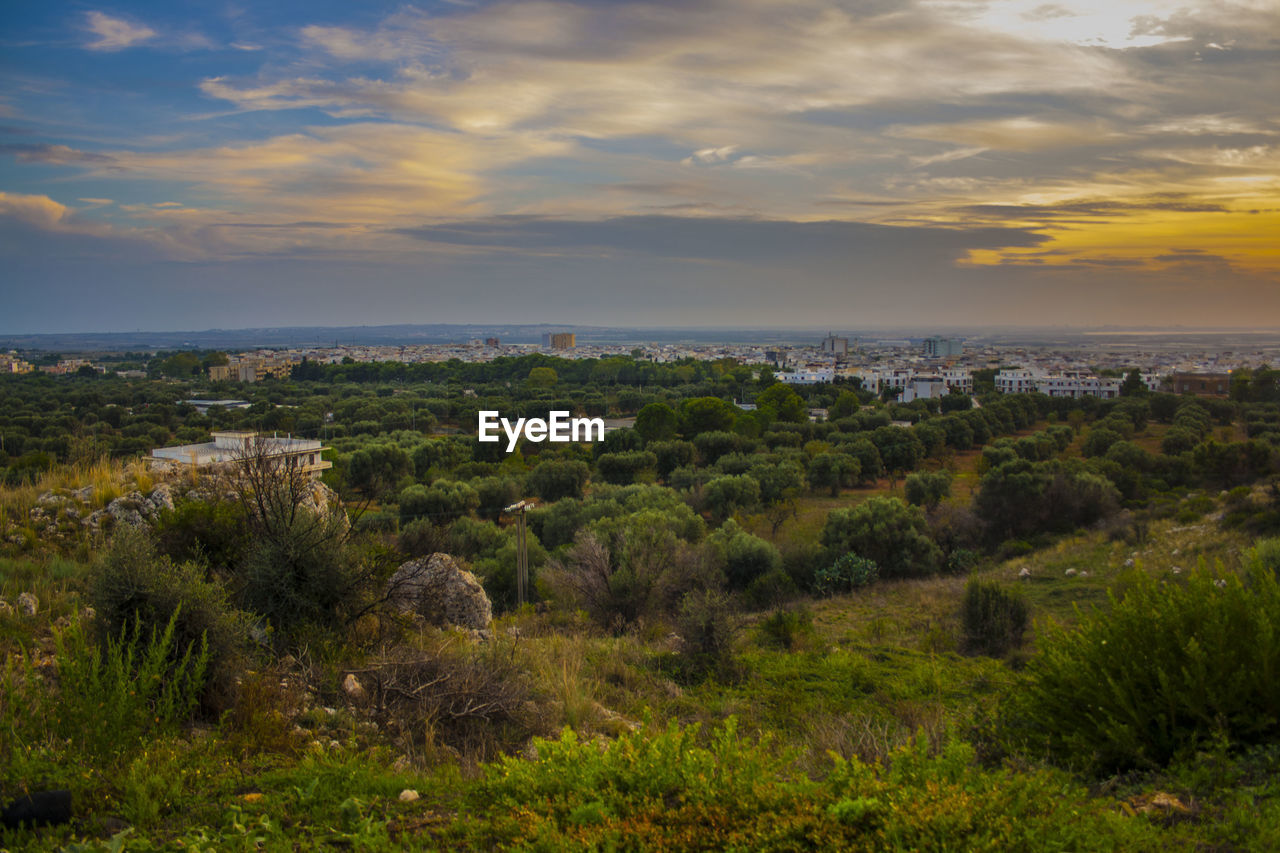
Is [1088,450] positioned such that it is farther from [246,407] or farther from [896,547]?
[246,407]

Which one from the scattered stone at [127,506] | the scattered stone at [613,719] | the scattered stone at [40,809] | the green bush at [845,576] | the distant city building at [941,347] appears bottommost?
the green bush at [845,576]

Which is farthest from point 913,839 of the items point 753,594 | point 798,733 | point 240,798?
point 753,594

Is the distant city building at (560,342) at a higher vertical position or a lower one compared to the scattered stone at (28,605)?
higher

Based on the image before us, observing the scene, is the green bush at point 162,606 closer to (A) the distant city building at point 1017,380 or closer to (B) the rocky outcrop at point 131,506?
(B) the rocky outcrop at point 131,506

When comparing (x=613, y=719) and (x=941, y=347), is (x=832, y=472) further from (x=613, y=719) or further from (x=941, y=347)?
(x=941, y=347)

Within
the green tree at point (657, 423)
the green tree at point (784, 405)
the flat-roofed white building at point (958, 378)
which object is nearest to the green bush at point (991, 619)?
the green tree at point (657, 423)

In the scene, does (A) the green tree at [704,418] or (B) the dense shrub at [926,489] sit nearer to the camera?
(B) the dense shrub at [926,489]

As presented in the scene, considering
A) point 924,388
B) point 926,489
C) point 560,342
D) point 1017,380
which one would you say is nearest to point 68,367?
point 926,489
